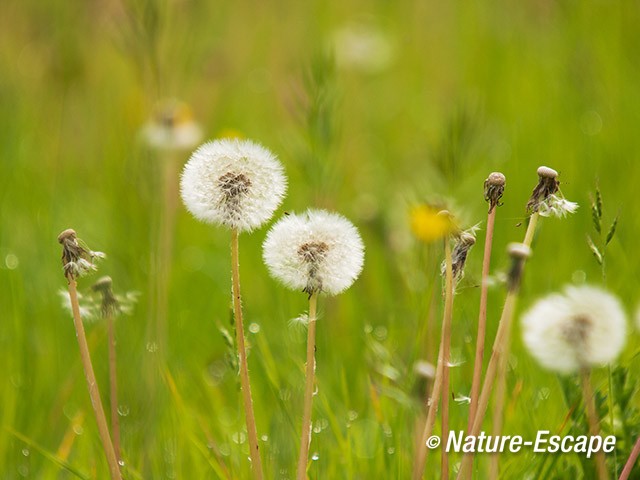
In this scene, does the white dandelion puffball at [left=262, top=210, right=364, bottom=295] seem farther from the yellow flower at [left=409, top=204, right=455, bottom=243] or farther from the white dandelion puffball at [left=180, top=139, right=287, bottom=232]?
the yellow flower at [left=409, top=204, right=455, bottom=243]

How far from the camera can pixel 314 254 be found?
2.87 ft

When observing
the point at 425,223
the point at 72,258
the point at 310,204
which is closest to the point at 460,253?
the point at 72,258

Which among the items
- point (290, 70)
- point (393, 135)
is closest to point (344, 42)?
point (290, 70)

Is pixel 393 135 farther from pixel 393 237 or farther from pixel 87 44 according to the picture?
pixel 87 44

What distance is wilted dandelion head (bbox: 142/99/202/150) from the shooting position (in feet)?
7.51

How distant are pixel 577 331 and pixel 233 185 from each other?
0.48m

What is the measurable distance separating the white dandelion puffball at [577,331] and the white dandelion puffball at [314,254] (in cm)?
24

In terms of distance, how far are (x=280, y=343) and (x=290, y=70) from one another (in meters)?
2.86

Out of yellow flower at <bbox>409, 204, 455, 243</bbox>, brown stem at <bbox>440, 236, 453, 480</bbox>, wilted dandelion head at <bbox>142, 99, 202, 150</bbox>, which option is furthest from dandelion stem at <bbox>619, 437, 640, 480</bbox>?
wilted dandelion head at <bbox>142, 99, 202, 150</bbox>

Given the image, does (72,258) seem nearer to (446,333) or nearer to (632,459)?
(446,333)

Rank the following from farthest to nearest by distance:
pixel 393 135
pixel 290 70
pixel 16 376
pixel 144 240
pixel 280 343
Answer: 1. pixel 290 70
2. pixel 393 135
3. pixel 144 240
4. pixel 280 343
5. pixel 16 376

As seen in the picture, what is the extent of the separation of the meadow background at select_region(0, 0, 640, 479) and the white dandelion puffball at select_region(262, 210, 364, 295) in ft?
0.30

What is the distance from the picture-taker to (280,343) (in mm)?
1657

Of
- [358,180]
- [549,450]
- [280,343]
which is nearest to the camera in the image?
[549,450]
